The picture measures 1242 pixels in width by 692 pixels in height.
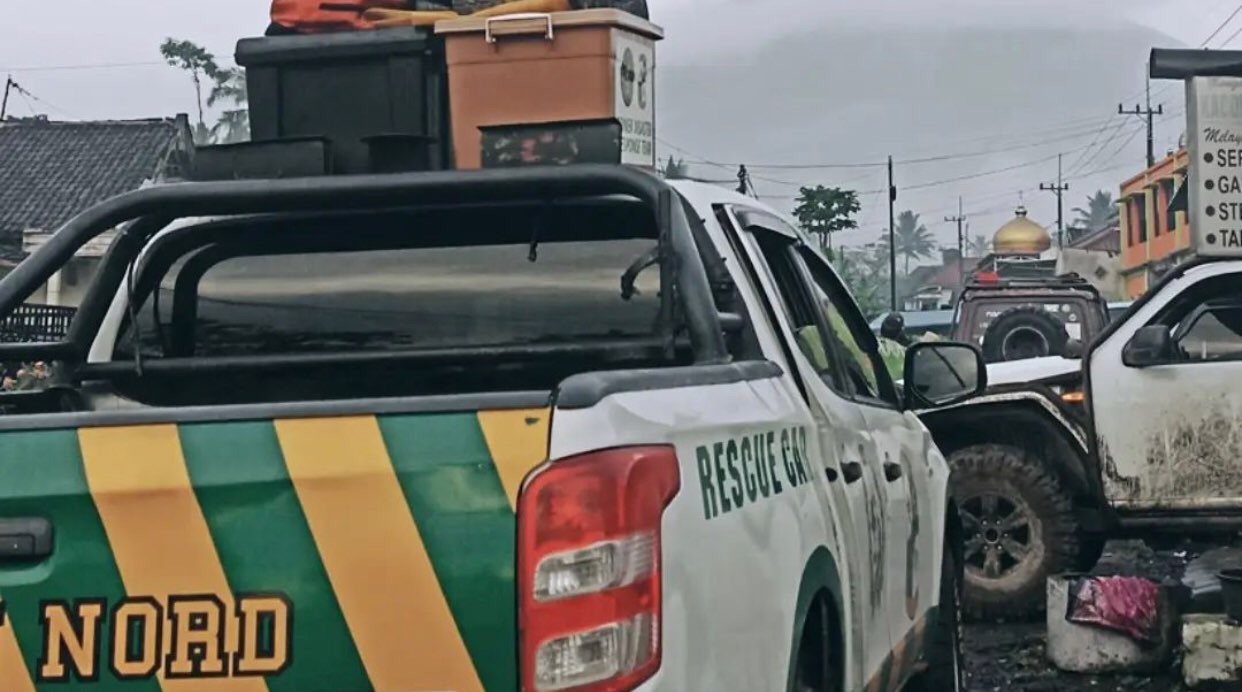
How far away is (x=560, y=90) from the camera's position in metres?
4.51

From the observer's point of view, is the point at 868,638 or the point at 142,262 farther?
the point at 142,262

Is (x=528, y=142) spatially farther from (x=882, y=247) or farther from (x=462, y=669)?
(x=882, y=247)

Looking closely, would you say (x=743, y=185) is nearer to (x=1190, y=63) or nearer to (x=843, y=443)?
(x=843, y=443)

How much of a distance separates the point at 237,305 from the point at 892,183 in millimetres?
58891

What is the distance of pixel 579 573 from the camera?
242 cm

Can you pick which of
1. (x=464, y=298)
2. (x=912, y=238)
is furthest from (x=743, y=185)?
(x=912, y=238)

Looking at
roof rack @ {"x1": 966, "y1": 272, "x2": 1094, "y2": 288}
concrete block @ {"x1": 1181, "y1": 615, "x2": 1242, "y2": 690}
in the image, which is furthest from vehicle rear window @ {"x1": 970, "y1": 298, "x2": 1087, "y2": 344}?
concrete block @ {"x1": 1181, "y1": 615, "x2": 1242, "y2": 690}

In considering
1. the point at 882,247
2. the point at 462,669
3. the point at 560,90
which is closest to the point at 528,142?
the point at 560,90

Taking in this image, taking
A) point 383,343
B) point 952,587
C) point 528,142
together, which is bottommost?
A: point 952,587

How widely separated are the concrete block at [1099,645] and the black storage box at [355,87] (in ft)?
14.2

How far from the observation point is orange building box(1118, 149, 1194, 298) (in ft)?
162

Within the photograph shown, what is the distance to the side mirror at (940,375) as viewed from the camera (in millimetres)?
5234

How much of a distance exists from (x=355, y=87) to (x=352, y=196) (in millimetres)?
1146

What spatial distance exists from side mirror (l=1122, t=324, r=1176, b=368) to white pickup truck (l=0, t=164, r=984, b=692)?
14.0 feet
